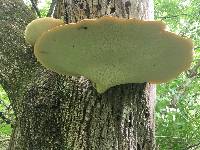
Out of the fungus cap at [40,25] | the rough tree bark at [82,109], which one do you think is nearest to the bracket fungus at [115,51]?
the rough tree bark at [82,109]

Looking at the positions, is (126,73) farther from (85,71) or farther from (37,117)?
(37,117)

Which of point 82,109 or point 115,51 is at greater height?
point 115,51

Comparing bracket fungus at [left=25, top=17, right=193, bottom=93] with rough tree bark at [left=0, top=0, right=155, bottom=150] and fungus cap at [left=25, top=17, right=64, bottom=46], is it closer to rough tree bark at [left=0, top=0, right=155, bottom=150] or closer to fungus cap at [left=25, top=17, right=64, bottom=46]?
rough tree bark at [left=0, top=0, right=155, bottom=150]

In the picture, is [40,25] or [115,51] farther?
[40,25]

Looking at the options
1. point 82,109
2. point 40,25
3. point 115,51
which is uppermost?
point 40,25

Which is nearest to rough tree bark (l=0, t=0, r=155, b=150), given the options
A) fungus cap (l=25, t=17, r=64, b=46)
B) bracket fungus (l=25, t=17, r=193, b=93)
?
bracket fungus (l=25, t=17, r=193, b=93)
